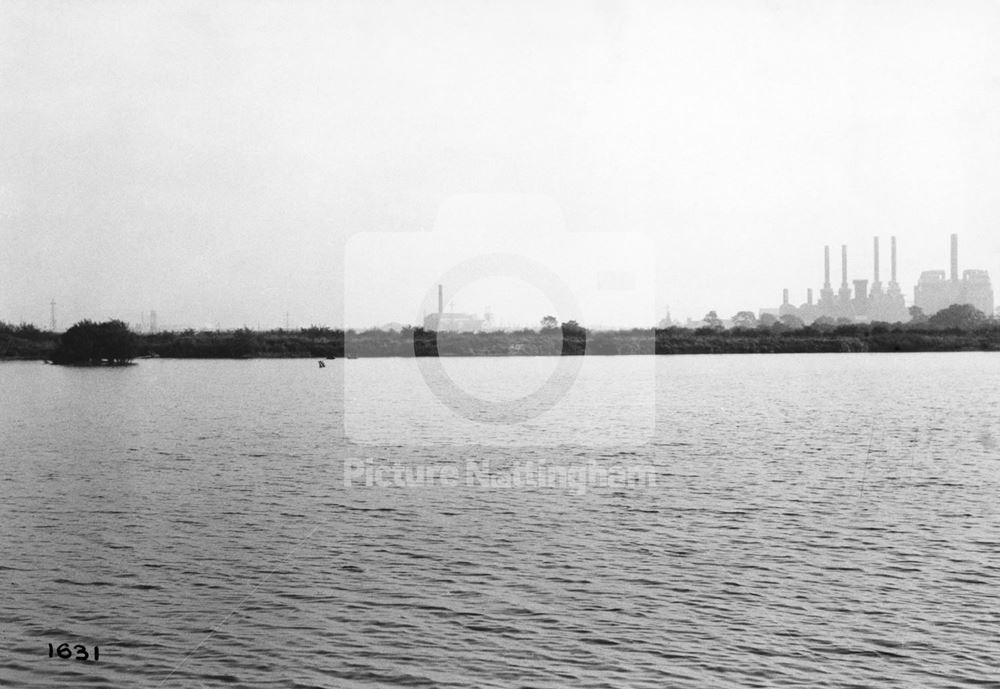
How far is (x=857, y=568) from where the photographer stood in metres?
20.1

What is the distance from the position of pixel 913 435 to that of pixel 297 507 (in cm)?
3180

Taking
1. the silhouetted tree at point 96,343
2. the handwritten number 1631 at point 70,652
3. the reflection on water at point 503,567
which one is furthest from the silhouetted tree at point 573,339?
the handwritten number 1631 at point 70,652

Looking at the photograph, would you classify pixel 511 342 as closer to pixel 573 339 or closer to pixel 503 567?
pixel 573 339

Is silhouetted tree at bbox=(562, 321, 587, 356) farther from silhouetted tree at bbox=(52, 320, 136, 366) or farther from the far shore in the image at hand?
silhouetted tree at bbox=(52, 320, 136, 366)

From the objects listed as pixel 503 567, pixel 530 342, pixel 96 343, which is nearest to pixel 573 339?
pixel 530 342

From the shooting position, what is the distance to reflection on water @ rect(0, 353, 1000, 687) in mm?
14922

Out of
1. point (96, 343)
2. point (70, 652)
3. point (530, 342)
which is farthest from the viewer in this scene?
point (530, 342)

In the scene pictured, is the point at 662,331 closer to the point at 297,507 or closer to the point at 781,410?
the point at 781,410

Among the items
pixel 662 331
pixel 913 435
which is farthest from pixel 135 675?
pixel 662 331

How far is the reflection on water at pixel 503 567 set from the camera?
1492 centimetres

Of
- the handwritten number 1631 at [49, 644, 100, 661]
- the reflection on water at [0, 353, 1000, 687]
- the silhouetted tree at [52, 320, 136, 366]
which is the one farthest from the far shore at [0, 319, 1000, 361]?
the handwritten number 1631 at [49, 644, 100, 661]

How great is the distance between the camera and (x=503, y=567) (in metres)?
20.3

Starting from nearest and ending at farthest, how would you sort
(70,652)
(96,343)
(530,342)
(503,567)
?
(70,652), (503,567), (96,343), (530,342)

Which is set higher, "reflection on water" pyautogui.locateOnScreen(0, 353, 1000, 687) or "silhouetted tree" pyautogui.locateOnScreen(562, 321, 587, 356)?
"silhouetted tree" pyautogui.locateOnScreen(562, 321, 587, 356)
